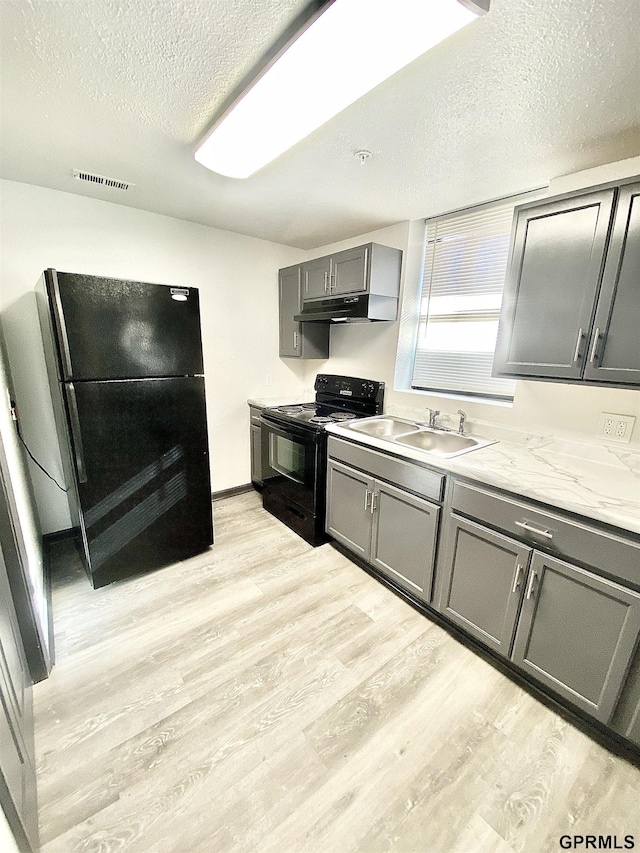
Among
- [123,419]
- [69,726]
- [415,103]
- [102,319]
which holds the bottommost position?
[69,726]

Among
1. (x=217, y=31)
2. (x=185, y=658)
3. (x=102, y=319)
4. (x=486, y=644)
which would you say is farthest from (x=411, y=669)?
(x=217, y=31)

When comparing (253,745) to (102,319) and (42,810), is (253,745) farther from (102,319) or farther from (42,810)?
(102,319)

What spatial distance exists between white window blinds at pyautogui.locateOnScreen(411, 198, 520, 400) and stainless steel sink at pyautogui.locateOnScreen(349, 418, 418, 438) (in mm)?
419

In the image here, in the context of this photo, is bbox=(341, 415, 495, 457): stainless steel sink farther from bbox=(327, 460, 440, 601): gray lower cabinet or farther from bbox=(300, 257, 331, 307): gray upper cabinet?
bbox=(300, 257, 331, 307): gray upper cabinet

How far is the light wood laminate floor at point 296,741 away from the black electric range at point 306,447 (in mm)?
731

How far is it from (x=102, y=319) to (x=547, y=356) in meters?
2.29

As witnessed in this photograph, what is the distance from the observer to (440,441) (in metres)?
2.32

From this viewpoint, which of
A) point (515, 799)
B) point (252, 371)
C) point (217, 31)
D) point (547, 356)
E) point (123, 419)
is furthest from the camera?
point (252, 371)

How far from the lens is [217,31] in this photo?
104cm

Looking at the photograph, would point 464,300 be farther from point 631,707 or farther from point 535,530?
point 631,707

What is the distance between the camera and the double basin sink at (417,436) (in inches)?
84.0

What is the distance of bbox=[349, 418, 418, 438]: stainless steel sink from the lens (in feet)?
8.25

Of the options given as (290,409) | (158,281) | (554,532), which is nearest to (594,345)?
(554,532)

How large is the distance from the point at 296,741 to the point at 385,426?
1.88 m
